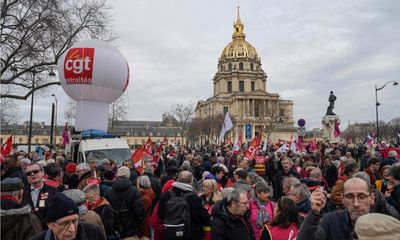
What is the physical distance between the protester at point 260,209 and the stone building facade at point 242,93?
96.5 metres

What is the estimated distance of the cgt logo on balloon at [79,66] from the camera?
16.6 metres

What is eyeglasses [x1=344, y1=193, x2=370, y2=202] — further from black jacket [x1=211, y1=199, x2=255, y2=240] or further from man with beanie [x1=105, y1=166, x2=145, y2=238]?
man with beanie [x1=105, y1=166, x2=145, y2=238]

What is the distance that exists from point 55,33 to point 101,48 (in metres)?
5.99

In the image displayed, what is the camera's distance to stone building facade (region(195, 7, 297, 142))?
10744 centimetres

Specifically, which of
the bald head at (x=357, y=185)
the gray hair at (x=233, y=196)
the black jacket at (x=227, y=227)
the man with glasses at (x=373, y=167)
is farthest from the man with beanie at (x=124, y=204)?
the man with glasses at (x=373, y=167)

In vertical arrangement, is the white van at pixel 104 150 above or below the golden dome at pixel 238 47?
below

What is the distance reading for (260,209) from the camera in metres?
5.41

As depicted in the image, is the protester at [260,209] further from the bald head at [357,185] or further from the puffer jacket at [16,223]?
the puffer jacket at [16,223]

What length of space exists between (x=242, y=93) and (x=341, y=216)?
4220 inches

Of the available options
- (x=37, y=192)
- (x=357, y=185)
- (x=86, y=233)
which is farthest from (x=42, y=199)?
(x=357, y=185)

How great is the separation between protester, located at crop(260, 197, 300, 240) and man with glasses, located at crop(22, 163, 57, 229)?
3442 millimetres

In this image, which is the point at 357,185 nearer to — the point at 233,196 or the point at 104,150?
the point at 233,196

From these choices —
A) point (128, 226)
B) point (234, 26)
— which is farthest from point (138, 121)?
point (128, 226)

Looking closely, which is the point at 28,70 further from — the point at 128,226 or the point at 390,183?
the point at 390,183
